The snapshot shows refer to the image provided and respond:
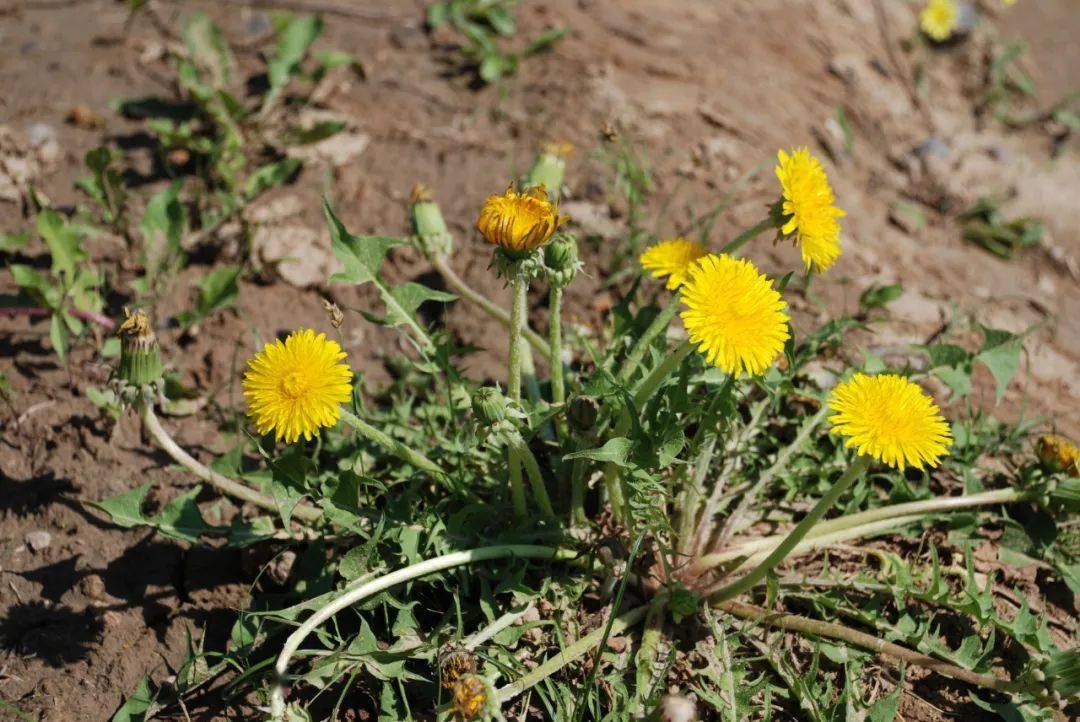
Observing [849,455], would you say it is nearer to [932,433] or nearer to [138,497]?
[932,433]

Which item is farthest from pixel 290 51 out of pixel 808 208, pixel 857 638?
pixel 857 638

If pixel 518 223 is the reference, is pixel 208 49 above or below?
below

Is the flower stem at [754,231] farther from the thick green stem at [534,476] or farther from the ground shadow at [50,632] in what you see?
the ground shadow at [50,632]

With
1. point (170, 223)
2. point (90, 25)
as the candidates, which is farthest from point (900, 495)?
point (90, 25)

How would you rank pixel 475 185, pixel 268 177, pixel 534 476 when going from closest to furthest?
pixel 534 476 → pixel 268 177 → pixel 475 185

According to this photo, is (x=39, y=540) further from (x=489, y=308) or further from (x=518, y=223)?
(x=518, y=223)

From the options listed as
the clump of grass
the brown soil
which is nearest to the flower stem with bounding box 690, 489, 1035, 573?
the clump of grass

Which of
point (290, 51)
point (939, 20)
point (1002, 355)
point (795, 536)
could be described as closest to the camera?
point (795, 536)
